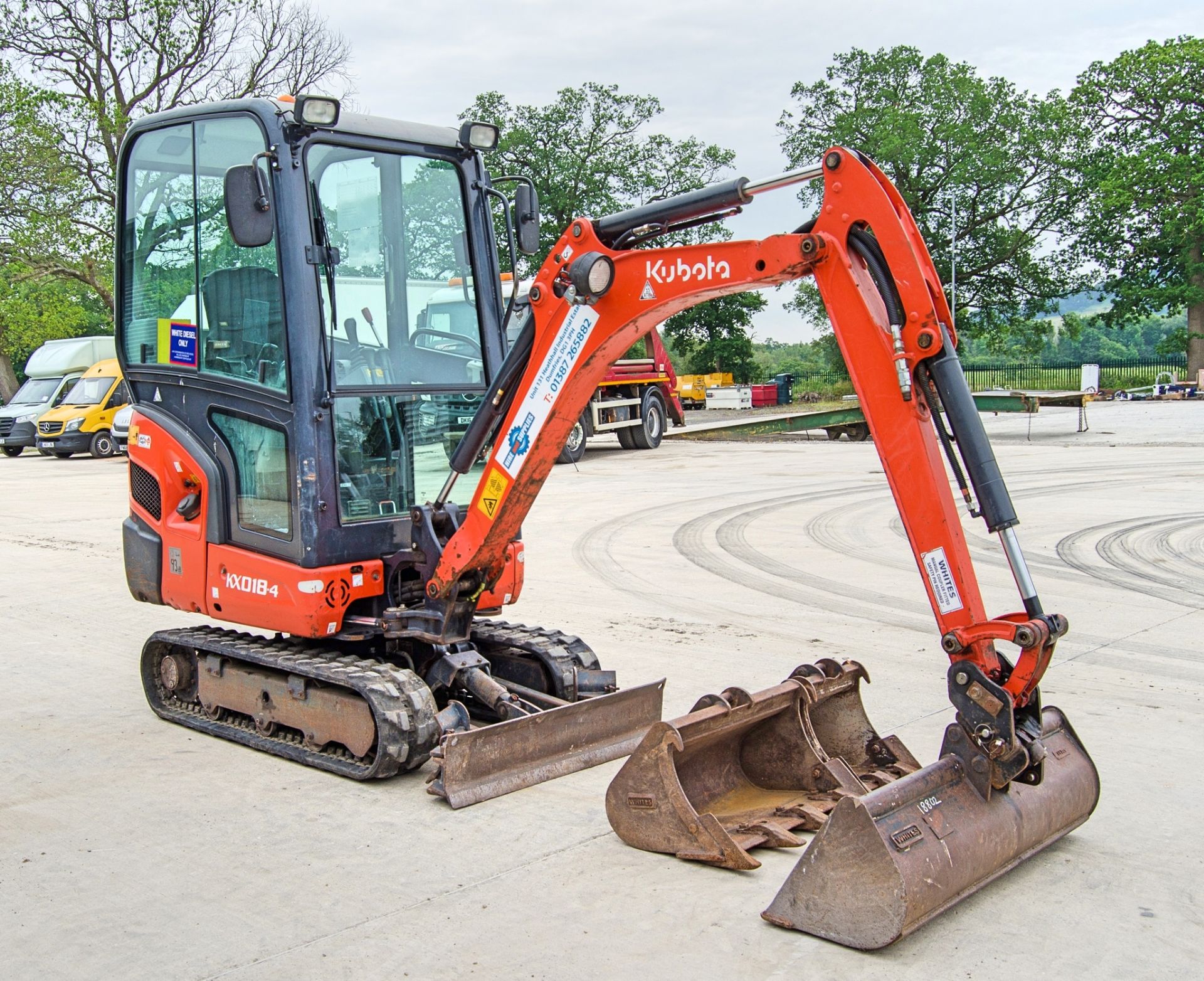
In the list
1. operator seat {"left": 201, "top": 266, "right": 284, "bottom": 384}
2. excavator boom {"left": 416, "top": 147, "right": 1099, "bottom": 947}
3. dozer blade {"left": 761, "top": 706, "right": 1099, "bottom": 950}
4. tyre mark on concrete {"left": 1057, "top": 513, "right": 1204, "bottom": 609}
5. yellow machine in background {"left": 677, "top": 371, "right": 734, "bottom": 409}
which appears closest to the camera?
dozer blade {"left": 761, "top": 706, "right": 1099, "bottom": 950}

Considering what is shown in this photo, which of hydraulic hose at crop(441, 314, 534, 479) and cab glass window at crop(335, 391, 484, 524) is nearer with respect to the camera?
hydraulic hose at crop(441, 314, 534, 479)

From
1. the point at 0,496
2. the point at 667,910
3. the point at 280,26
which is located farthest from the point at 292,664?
the point at 280,26

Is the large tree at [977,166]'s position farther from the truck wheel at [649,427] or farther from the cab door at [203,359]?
the cab door at [203,359]

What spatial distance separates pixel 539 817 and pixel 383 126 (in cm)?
347

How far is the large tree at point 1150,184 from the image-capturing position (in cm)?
4281

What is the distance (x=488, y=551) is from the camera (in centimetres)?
577

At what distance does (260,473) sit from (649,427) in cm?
1897

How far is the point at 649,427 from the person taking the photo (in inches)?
977

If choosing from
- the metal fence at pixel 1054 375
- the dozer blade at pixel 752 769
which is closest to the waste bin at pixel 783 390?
the metal fence at pixel 1054 375

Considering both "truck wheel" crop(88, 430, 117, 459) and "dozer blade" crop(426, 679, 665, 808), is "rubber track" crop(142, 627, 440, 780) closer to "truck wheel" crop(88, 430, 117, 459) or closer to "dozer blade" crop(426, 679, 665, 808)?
"dozer blade" crop(426, 679, 665, 808)

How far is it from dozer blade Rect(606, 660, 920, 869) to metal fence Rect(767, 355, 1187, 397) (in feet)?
131

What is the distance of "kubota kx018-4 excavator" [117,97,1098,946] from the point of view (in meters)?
4.20

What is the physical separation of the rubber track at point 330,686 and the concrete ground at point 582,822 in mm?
105

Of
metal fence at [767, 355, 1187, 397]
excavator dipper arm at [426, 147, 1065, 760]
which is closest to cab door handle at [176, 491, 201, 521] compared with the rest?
excavator dipper arm at [426, 147, 1065, 760]
